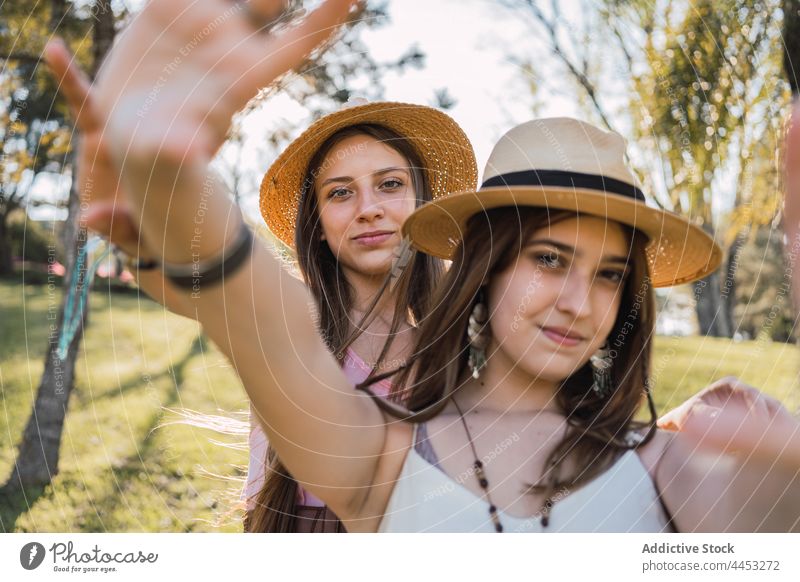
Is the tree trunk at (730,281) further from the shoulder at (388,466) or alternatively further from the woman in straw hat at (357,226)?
the shoulder at (388,466)

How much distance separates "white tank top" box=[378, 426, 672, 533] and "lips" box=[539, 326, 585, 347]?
14 centimetres

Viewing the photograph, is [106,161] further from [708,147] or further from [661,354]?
[661,354]

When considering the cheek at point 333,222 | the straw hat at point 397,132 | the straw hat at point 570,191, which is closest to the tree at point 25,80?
the straw hat at point 397,132

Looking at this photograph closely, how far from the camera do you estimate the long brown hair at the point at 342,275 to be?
4.15ft

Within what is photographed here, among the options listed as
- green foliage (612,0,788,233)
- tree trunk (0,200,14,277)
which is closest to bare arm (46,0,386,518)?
green foliage (612,0,788,233)

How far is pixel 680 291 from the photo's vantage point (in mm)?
1387

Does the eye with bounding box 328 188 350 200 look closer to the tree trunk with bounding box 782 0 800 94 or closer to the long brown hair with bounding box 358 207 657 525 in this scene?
the long brown hair with bounding box 358 207 657 525

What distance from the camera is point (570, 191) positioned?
82cm

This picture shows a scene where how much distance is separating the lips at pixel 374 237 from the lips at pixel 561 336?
44 cm

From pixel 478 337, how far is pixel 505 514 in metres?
0.19

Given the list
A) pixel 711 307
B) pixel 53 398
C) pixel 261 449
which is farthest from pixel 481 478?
pixel 53 398

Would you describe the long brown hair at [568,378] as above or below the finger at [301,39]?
below
